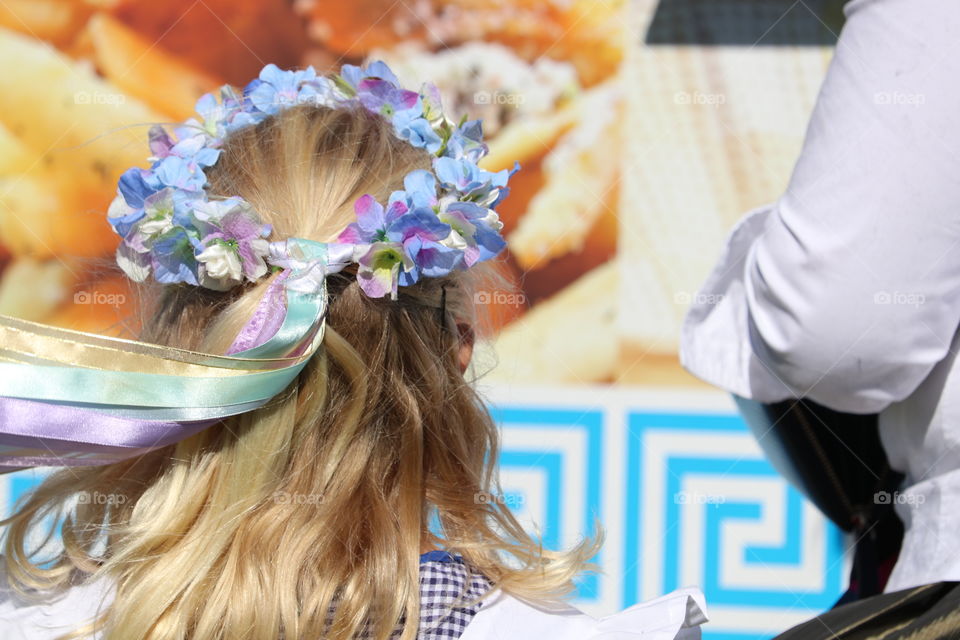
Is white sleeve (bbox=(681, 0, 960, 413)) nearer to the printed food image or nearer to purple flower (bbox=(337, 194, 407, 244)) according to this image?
purple flower (bbox=(337, 194, 407, 244))

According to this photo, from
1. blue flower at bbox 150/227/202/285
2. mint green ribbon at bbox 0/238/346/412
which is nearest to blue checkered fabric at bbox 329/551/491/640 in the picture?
mint green ribbon at bbox 0/238/346/412

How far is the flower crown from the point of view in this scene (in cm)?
69

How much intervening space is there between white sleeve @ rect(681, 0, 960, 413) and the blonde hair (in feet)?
0.90

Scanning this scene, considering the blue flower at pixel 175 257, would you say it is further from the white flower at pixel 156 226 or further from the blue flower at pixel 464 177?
the blue flower at pixel 464 177

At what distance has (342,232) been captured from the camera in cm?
71

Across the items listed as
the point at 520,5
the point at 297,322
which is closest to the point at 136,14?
the point at 520,5

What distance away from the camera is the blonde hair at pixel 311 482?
67cm

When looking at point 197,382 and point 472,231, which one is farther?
point 472,231

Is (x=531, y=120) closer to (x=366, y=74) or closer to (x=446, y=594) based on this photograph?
(x=366, y=74)

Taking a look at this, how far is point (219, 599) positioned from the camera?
2.15 ft

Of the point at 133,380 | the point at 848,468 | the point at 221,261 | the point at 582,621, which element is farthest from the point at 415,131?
the point at 848,468

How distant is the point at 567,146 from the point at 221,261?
164 cm

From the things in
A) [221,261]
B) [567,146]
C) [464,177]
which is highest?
[567,146]

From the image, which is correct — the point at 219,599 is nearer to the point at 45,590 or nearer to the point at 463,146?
the point at 45,590
